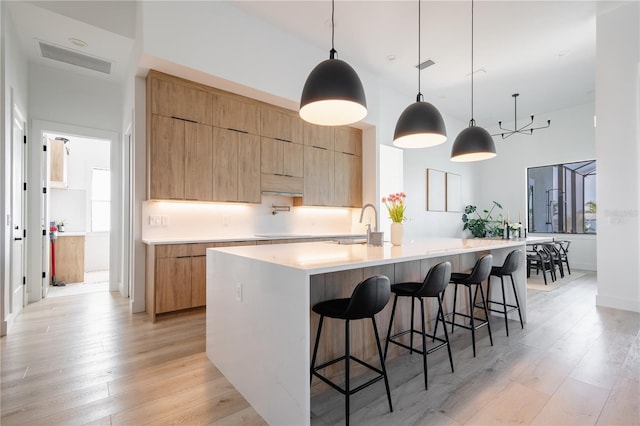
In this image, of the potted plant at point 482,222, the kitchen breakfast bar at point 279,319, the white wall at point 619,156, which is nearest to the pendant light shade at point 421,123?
the kitchen breakfast bar at point 279,319

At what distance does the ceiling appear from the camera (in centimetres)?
355

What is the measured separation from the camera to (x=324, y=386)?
2.04m

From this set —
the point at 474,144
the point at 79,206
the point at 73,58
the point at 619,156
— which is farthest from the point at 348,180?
the point at 79,206

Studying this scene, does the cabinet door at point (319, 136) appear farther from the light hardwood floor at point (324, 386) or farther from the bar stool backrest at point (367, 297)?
the bar stool backrest at point (367, 297)

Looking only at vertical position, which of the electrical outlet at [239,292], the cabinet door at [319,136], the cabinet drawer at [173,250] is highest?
the cabinet door at [319,136]

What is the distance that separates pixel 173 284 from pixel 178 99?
84.5 inches

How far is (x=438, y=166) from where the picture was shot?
742cm

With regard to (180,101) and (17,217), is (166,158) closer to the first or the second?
(180,101)

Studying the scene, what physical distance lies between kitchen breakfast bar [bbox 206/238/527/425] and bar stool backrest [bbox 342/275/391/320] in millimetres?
105

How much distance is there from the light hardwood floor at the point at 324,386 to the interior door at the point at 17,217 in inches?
23.0

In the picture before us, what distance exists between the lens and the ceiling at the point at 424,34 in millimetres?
3549

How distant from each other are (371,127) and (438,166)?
2.74m

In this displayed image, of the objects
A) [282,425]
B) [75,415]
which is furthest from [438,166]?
[75,415]

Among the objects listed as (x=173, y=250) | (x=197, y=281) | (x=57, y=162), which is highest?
(x=57, y=162)
